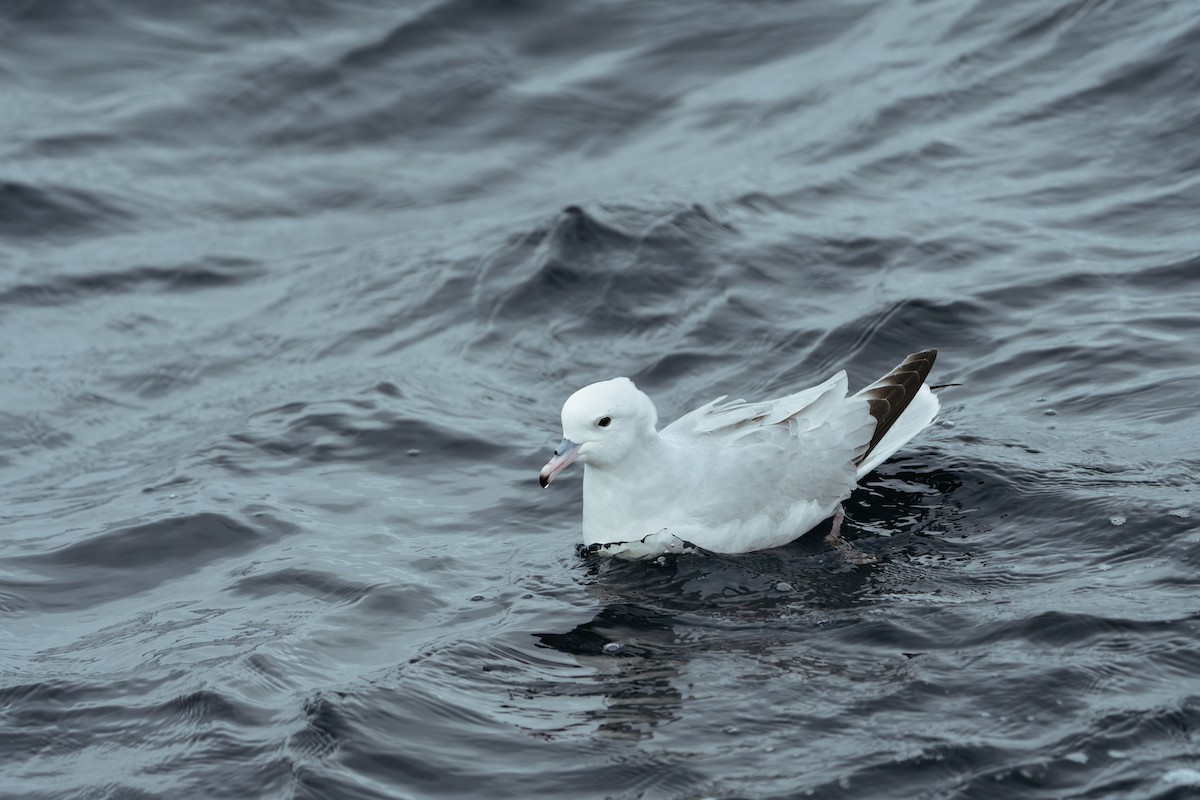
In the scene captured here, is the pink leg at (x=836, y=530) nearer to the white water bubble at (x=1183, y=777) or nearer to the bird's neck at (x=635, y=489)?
the bird's neck at (x=635, y=489)

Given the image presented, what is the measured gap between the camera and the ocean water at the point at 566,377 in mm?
→ 5367

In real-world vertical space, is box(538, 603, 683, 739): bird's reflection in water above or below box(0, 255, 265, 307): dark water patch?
below

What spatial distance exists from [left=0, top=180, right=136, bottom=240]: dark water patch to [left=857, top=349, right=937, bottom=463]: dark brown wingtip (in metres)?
7.62

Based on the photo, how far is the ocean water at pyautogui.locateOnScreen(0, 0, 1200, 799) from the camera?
5367 millimetres

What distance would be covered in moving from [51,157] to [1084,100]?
8855mm

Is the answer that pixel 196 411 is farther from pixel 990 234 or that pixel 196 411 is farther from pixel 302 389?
pixel 990 234

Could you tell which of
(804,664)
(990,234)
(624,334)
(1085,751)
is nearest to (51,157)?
(624,334)

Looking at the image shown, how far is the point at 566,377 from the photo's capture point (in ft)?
30.1

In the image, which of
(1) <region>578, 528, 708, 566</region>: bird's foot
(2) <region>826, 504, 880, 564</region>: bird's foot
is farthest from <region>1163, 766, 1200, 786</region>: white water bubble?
(1) <region>578, 528, 708, 566</region>: bird's foot

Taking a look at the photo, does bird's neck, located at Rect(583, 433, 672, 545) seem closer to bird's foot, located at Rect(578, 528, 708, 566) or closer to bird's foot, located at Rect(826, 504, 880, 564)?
bird's foot, located at Rect(578, 528, 708, 566)

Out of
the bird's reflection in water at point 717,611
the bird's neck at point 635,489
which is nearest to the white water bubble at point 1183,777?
the bird's reflection in water at point 717,611

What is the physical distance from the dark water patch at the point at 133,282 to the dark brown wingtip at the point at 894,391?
6042mm

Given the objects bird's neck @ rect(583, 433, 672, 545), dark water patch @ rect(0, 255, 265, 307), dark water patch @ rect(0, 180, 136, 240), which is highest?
dark water patch @ rect(0, 180, 136, 240)

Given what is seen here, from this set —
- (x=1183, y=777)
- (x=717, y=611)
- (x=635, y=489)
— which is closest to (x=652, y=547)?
(x=635, y=489)
